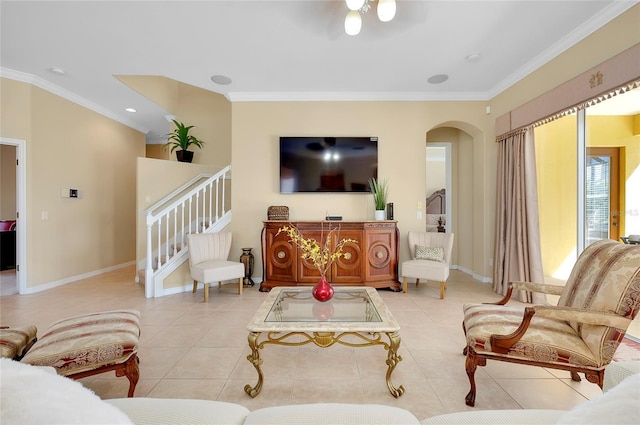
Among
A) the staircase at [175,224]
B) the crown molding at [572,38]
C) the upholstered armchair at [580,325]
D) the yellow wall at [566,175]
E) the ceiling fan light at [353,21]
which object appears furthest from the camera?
the staircase at [175,224]

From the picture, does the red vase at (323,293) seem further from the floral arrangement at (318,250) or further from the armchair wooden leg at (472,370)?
the armchair wooden leg at (472,370)

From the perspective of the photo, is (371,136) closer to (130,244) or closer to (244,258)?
(244,258)

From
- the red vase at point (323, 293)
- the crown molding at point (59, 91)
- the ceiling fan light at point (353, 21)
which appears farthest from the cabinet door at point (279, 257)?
the crown molding at point (59, 91)

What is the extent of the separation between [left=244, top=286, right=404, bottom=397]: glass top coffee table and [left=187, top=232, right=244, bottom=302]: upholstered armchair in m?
1.43

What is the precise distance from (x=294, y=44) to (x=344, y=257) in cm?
262

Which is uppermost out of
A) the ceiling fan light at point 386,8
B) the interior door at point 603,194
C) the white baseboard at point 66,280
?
the ceiling fan light at point 386,8

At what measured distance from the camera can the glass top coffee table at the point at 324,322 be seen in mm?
1725

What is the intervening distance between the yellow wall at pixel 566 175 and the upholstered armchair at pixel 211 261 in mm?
4063

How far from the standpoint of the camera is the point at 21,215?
3922mm

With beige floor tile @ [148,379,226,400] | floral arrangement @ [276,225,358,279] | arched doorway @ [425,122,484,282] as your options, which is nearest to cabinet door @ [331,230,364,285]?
floral arrangement @ [276,225,358,279]

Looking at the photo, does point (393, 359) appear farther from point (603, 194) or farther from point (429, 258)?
point (603, 194)

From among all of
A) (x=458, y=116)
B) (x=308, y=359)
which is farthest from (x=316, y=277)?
(x=458, y=116)

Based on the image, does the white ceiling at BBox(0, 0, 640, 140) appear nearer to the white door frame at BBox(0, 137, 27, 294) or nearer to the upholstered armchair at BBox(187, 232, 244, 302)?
the white door frame at BBox(0, 137, 27, 294)

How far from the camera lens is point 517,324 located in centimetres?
177
